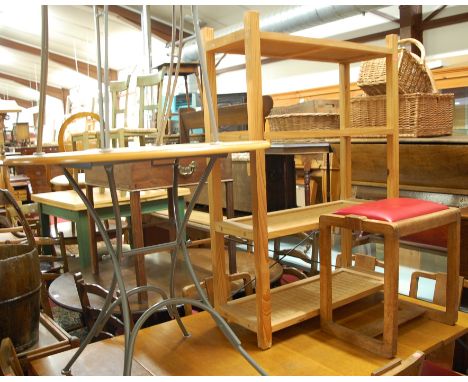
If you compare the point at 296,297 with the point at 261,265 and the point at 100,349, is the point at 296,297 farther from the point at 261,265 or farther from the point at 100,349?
the point at 100,349

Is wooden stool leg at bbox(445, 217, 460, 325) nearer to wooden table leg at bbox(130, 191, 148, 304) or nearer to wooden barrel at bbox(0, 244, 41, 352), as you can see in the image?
wooden table leg at bbox(130, 191, 148, 304)

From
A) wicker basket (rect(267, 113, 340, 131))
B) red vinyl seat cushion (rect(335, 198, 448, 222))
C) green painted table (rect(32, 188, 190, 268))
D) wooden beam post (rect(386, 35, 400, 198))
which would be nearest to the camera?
red vinyl seat cushion (rect(335, 198, 448, 222))

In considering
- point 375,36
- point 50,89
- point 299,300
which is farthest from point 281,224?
point 50,89

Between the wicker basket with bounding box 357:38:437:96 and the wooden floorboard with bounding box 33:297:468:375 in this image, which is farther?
the wicker basket with bounding box 357:38:437:96

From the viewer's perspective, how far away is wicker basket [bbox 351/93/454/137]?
285 centimetres

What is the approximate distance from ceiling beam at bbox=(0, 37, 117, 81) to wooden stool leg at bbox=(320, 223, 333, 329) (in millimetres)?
10882

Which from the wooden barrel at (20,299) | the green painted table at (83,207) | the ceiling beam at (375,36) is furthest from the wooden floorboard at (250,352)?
the ceiling beam at (375,36)

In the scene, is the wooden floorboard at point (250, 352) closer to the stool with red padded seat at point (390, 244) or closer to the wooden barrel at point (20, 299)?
the stool with red padded seat at point (390, 244)

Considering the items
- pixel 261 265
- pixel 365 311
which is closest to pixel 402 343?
pixel 365 311

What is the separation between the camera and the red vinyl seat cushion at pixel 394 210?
1541 millimetres

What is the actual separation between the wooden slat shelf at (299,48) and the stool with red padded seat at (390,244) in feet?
2.04

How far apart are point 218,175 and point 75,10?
822 cm

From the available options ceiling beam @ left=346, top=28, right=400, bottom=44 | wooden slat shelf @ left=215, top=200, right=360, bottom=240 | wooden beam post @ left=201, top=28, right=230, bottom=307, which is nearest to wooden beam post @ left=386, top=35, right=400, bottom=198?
wooden slat shelf @ left=215, top=200, right=360, bottom=240

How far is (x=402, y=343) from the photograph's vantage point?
1.67m
